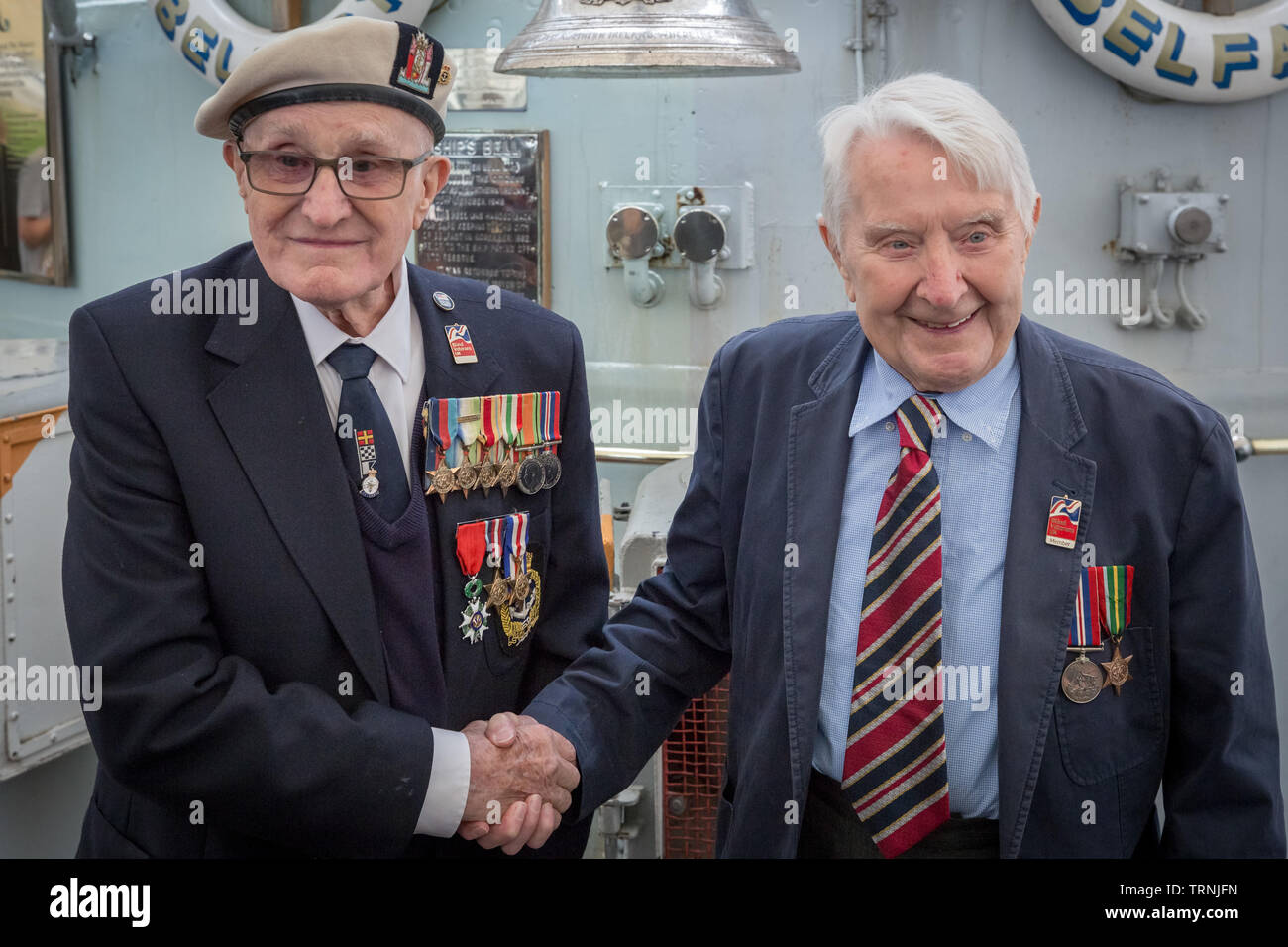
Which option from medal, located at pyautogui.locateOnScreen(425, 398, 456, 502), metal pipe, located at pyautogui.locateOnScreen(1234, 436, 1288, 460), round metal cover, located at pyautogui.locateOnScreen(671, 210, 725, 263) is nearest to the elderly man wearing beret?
medal, located at pyautogui.locateOnScreen(425, 398, 456, 502)

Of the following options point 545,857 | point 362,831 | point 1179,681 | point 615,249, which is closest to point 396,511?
point 362,831

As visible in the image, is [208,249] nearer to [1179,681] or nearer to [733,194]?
[733,194]

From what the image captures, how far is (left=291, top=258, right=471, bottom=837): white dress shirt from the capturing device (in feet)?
6.39

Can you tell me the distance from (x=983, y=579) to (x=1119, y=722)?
0.83 ft

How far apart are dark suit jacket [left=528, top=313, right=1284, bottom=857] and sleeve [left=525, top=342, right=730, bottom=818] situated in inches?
5.4

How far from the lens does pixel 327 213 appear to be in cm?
183

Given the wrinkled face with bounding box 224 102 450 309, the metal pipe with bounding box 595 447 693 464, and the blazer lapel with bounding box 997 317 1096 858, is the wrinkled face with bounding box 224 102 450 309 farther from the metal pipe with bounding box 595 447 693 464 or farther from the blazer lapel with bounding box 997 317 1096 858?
the metal pipe with bounding box 595 447 693 464

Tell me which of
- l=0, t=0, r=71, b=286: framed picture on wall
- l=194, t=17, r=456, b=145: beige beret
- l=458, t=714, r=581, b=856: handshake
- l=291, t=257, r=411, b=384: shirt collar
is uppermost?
l=0, t=0, r=71, b=286: framed picture on wall

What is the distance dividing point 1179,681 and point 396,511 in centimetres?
110

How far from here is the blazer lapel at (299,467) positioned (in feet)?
6.18

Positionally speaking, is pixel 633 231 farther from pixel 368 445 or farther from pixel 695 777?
pixel 368 445

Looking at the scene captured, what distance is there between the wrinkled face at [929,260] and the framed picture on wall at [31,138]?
364 cm

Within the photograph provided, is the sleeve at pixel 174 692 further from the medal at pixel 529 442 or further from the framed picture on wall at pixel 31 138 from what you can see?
the framed picture on wall at pixel 31 138
